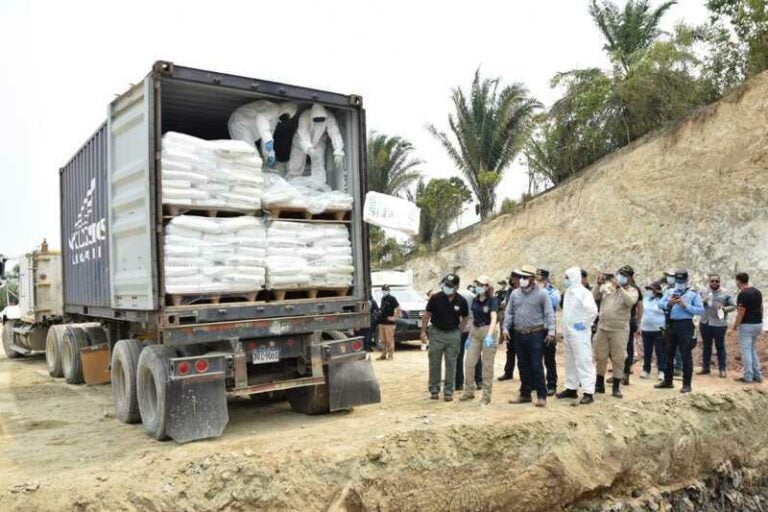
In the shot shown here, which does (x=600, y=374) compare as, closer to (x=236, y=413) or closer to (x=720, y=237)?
(x=236, y=413)

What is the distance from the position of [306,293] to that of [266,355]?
→ 916 millimetres

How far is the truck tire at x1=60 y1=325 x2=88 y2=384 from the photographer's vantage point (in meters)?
10.8

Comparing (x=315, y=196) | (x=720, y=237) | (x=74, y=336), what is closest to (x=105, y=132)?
(x=315, y=196)

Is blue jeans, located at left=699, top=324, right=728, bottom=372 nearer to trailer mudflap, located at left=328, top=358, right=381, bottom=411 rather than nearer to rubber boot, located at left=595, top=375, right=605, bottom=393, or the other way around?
rubber boot, located at left=595, top=375, right=605, bottom=393

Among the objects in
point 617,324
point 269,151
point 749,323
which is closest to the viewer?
point 269,151

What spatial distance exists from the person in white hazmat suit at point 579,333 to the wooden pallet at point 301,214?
312 centimetres

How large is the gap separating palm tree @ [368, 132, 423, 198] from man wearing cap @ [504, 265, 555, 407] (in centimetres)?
2213

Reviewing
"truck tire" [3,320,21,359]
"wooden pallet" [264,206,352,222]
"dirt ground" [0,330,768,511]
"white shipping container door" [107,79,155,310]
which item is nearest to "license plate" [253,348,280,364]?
"dirt ground" [0,330,768,511]

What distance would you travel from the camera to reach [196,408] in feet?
21.3

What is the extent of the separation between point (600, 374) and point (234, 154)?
18.8ft

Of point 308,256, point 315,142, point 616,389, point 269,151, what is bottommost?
point 616,389

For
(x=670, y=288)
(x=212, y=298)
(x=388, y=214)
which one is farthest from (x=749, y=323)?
(x=212, y=298)

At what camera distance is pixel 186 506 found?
540cm

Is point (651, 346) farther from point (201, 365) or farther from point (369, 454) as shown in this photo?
point (201, 365)
